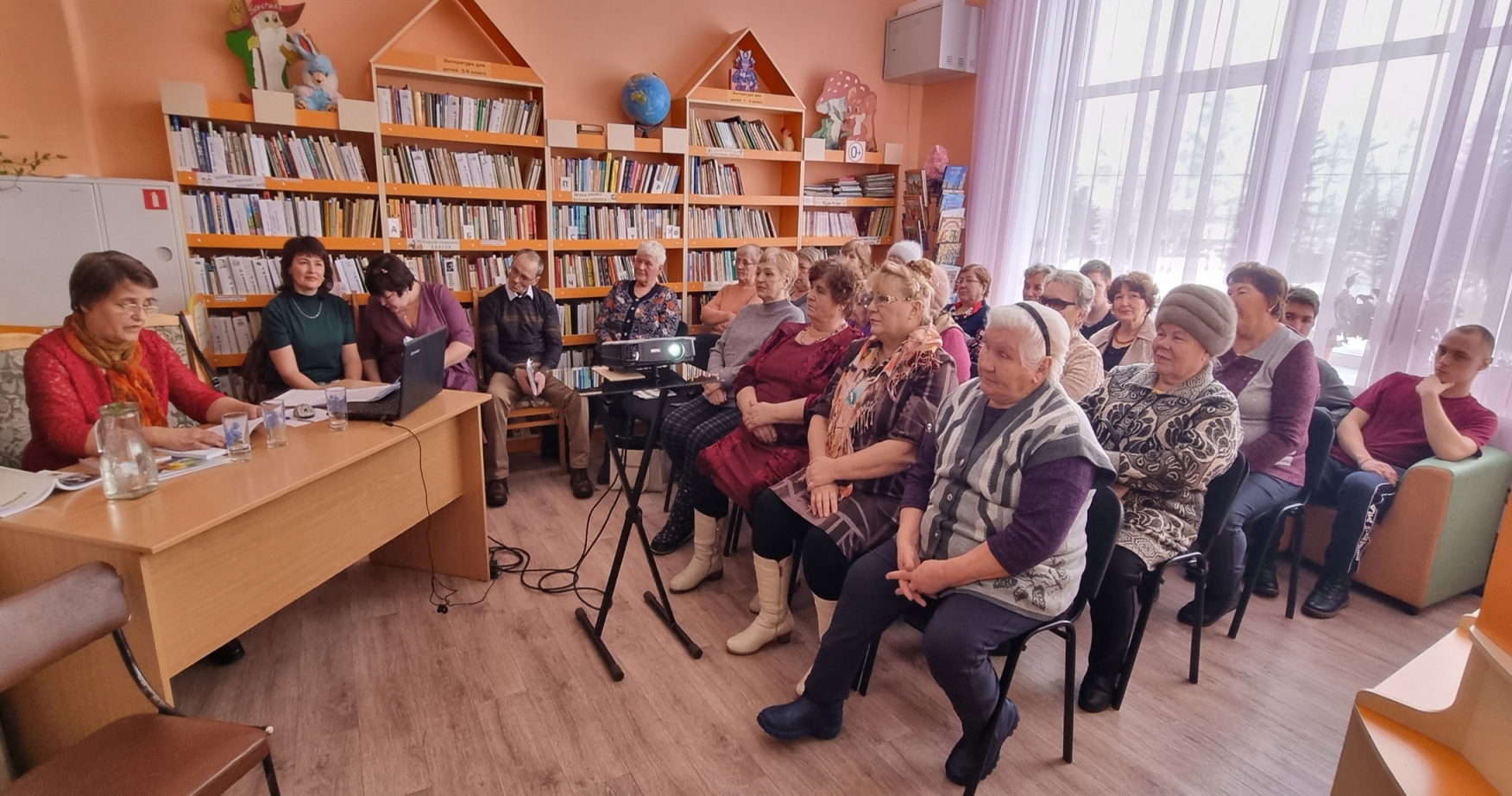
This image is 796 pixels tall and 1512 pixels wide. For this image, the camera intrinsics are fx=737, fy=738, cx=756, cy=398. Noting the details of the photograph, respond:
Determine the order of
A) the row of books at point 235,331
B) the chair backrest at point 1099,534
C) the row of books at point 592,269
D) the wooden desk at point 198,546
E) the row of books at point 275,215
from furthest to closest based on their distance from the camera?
the row of books at point 592,269 → the row of books at point 235,331 → the row of books at point 275,215 → the chair backrest at point 1099,534 → the wooden desk at point 198,546

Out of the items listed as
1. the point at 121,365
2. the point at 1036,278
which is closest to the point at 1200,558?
the point at 1036,278

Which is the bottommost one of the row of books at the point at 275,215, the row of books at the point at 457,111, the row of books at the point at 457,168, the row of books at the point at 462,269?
the row of books at the point at 462,269

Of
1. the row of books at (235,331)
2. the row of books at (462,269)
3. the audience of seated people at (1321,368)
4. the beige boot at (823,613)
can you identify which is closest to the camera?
the beige boot at (823,613)

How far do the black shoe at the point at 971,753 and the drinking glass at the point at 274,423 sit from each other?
2085 mm

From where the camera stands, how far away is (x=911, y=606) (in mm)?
1948

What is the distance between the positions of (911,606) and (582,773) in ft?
3.16

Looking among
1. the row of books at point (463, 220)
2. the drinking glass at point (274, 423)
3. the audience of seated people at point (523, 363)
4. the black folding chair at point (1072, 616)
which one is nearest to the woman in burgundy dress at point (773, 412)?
the black folding chair at point (1072, 616)

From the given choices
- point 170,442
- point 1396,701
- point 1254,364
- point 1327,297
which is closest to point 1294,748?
point 1396,701

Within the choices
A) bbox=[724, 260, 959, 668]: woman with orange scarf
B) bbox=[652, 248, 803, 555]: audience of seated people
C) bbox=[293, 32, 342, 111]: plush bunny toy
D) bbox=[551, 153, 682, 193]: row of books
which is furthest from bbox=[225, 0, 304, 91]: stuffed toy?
bbox=[724, 260, 959, 668]: woman with orange scarf

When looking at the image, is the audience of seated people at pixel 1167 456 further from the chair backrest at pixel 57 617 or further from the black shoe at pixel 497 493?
the black shoe at pixel 497 493

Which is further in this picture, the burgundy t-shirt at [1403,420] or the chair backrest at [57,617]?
the burgundy t-shirt at [1403,420]

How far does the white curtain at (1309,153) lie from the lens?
2.98 m

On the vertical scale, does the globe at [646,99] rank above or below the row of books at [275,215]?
above

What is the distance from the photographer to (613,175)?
4.54 meters
